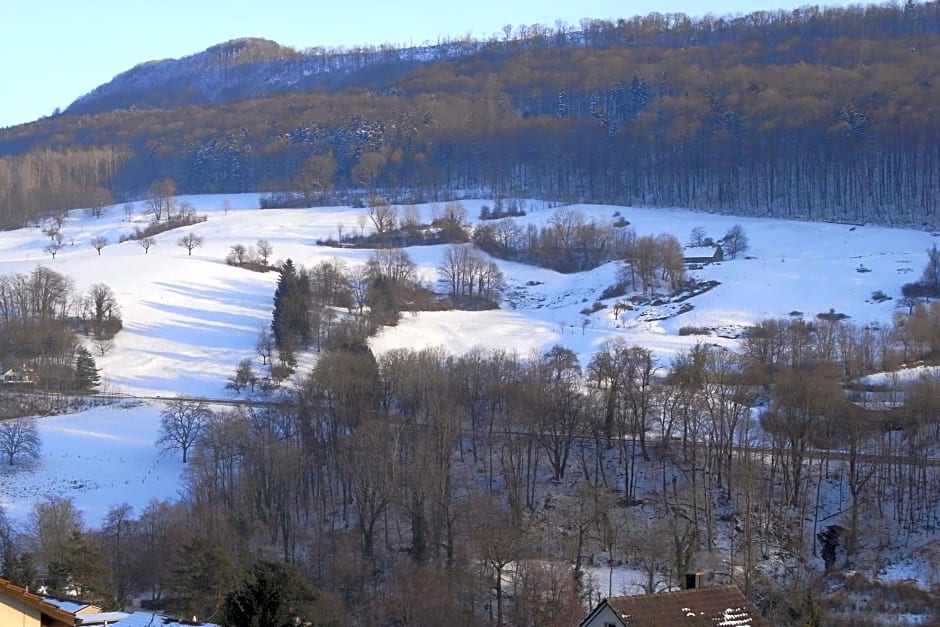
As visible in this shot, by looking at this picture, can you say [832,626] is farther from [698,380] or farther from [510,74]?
[510,74]

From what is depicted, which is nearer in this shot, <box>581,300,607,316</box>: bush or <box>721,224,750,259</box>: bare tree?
<box>581,300,607,316</box>: bush

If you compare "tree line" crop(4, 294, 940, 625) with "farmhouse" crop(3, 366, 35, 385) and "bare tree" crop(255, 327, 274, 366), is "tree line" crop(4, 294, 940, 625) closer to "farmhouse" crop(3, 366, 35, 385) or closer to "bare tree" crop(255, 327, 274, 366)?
"bare tree" crop(255, 327, 274, 366)

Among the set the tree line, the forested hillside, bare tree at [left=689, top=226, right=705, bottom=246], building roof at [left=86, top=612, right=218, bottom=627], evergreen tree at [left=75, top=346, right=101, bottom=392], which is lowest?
the tree line

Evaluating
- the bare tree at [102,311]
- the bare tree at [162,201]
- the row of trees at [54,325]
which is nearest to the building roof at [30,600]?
the row of trees at [54,325]

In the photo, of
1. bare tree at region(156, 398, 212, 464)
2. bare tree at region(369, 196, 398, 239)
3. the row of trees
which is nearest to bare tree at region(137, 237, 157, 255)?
the row of trees

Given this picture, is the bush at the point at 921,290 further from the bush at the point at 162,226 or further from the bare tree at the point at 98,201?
the bare tree at the point at 98,201

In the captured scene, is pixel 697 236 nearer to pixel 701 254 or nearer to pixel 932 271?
pixel 701 254
